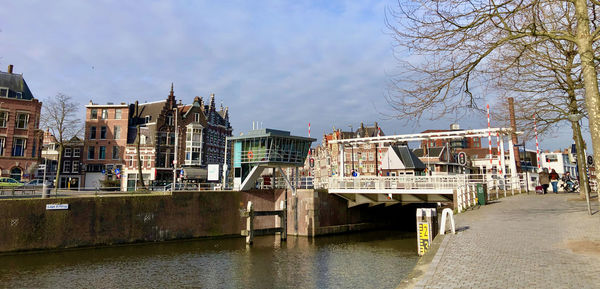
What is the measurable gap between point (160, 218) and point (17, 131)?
2893 cm

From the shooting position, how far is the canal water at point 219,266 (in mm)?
16984

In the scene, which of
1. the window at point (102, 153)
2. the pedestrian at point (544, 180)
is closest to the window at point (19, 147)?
the window at point (102, 153)

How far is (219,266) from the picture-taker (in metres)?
20.5

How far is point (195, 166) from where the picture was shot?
53906mm

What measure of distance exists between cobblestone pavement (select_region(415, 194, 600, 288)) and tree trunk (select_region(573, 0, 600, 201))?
2461mm

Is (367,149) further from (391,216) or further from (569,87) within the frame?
(569,87)

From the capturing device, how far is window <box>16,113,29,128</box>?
1761 inches

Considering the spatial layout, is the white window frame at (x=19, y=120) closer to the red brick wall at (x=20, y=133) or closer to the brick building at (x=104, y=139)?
the red brick wall at (x=20, y=133)

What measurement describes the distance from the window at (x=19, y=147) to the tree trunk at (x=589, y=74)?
53.4m

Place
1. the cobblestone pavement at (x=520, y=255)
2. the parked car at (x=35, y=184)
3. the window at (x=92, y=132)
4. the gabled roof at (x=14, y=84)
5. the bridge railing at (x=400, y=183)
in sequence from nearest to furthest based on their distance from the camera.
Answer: the cobblestone pavement at (x=520, y=255) < the bridge railing at (x=400, y=183) < the parked car at (x=35, y=184) < the gabled roof at (x=14, y=84) < the window at (x=92, y=132)

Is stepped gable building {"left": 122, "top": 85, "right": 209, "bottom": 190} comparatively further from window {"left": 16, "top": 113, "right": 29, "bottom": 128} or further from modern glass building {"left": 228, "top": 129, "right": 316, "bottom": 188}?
modern glass building {"left": 228, "top": 129, "right": 316, "bottom": 188}

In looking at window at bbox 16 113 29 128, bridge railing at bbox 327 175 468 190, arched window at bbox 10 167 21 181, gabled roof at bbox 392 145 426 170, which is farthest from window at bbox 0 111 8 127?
gabled roof at bbox 392 145 426 170

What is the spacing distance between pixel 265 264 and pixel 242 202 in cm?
1212

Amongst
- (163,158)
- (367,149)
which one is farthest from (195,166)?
(367,149)
